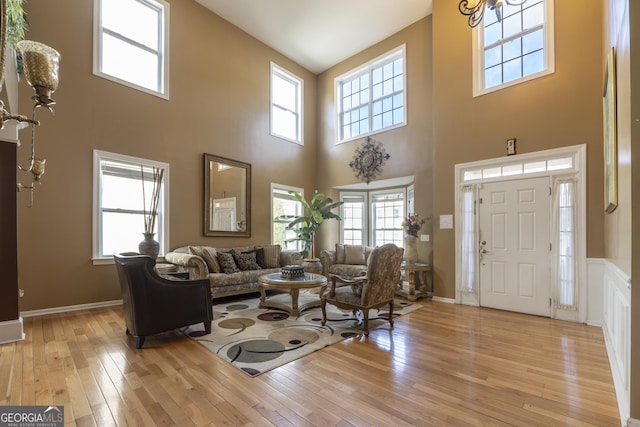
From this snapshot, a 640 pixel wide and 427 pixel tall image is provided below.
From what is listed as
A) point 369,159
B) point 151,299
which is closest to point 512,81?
point 369,159

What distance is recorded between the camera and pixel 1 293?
3160 millimetres

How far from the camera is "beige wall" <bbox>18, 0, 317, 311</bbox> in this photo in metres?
4.18

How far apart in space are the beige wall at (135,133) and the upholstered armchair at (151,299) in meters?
1.87

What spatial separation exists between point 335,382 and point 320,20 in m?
6.47

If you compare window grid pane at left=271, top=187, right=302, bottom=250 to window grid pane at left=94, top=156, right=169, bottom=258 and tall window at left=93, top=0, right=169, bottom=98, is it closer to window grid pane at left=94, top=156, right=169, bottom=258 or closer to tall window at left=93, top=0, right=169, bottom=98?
window grid pane at left=94, top=156, right=169, bottom=258

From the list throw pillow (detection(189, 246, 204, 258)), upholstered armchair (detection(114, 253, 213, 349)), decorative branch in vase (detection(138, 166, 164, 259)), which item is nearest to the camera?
upholstered armchair (detection(114, 253, 213, 349))

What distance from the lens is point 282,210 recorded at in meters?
7.41

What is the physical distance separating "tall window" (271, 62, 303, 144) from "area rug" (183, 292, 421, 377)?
14.6 ft

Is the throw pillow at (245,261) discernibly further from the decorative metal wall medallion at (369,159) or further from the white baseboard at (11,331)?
the decorative metal wall medallion at (369,159)

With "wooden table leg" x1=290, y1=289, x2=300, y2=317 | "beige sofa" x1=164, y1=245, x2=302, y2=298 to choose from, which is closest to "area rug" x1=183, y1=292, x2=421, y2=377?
"wooden table leg" x1=290, y1=289, x2=300, y2=317

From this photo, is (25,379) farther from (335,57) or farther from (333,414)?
(335,57)

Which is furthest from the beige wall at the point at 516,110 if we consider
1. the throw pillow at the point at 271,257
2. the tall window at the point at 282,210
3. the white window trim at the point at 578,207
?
the tall window at the point at 282,210

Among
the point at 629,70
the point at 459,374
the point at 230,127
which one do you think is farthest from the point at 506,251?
the point at 230,127

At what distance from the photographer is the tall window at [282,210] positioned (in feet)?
23.4
